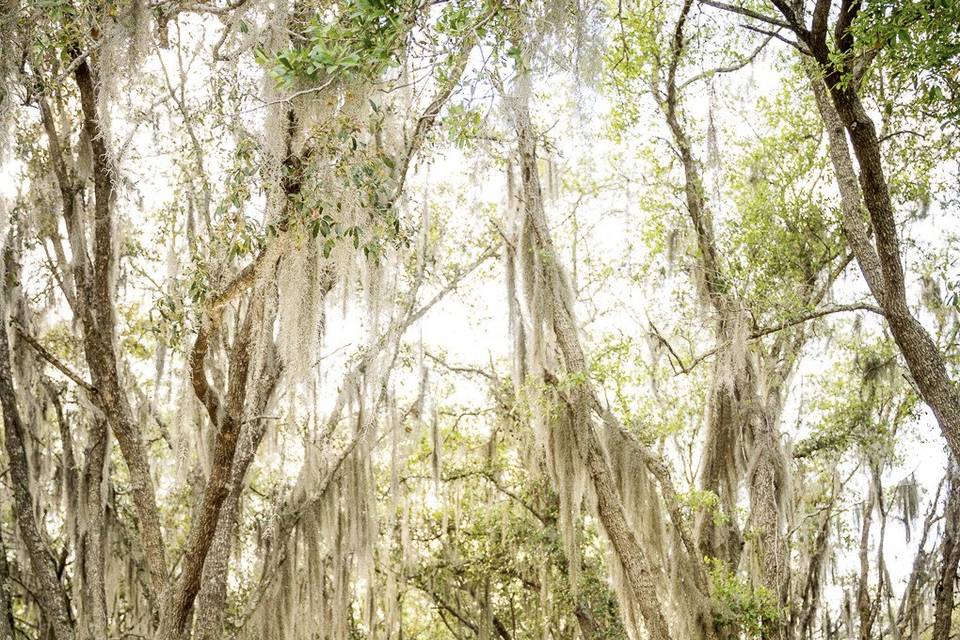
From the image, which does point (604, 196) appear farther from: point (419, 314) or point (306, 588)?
point (306, 588)

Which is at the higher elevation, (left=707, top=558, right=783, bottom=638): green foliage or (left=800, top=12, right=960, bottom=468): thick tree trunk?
(left=800, top=12, right=960, bottom=468): thick tree trunk

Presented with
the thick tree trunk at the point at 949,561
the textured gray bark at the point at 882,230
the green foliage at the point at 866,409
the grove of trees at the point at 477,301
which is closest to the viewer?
the grove of trees at the point at 477,301

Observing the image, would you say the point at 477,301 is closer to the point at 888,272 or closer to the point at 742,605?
the point at 742,605

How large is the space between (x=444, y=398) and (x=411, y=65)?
7.60 meters

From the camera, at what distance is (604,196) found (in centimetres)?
1193

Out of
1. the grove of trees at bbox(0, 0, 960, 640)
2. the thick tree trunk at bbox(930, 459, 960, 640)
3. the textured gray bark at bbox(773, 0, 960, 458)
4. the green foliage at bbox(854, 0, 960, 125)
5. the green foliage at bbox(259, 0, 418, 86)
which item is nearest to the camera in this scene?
the green foliage at bbox(259, 0, 418, 86)

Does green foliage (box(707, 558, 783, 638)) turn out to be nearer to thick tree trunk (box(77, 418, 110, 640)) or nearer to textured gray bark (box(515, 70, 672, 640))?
textured gray bark (box(515, 70, 672, 640))

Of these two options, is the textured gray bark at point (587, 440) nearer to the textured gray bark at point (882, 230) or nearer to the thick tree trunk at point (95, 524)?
the textured gray bark at point (882, 230)

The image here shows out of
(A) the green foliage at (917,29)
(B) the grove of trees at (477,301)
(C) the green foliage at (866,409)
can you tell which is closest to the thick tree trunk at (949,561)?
(B) the grove of trees at (477,301)

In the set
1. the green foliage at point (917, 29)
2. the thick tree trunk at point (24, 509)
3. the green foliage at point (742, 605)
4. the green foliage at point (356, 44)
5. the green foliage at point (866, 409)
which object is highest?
the green foliage at point (866, 409)

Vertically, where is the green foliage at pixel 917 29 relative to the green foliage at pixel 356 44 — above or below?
above

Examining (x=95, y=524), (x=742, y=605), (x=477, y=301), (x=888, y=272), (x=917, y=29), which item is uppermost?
(x=477, y=301)

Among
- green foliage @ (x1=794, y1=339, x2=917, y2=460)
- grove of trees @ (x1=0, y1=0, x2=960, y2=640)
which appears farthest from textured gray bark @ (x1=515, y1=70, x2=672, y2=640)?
green foliage @ (x1=794, y1=339, x2=917, y2=460)

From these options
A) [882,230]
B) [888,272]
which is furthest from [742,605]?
[882,230]
